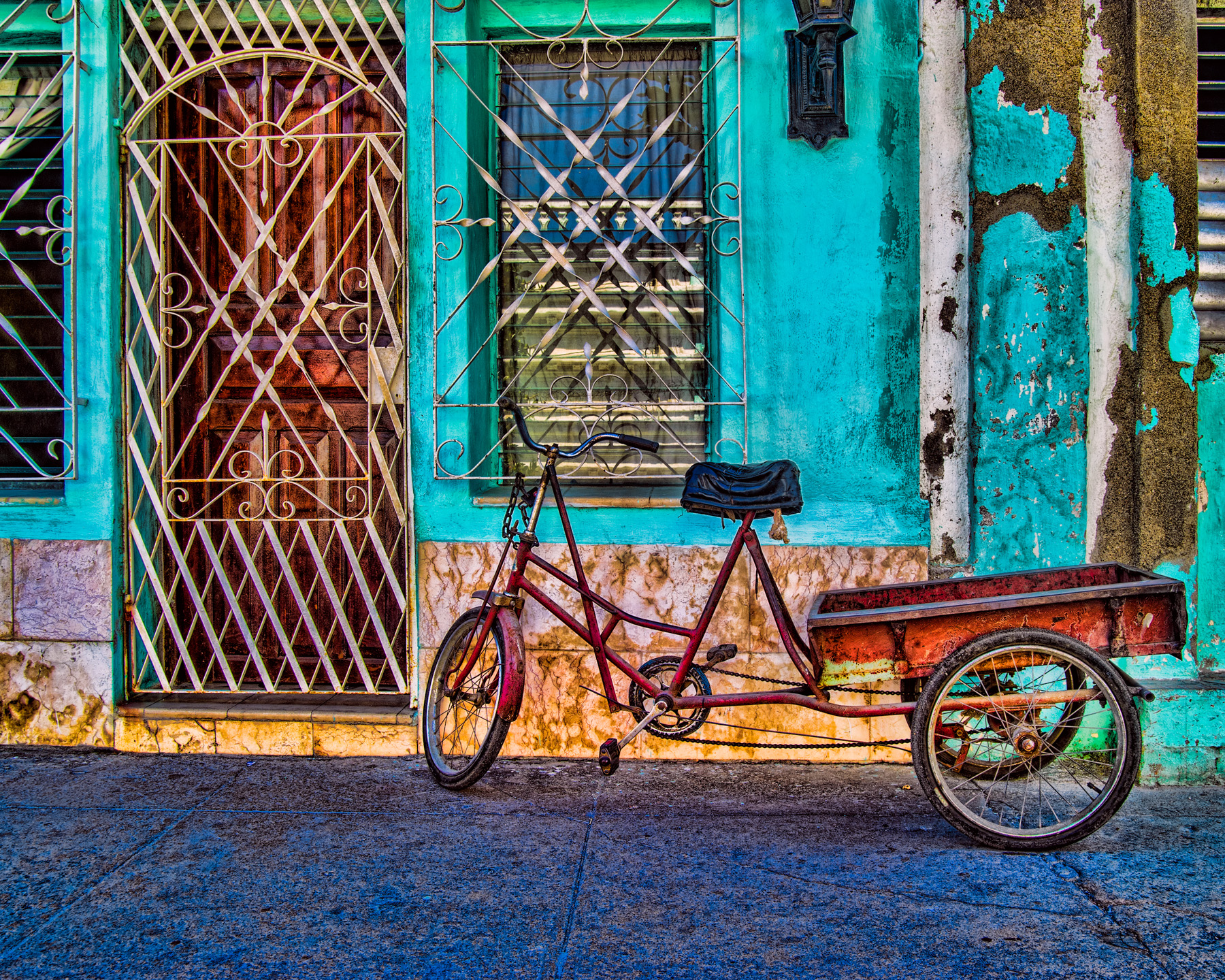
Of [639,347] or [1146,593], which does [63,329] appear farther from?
[1146,593]

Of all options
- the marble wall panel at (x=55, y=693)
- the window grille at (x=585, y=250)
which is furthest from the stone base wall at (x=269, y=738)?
the window grille at (x=585, y=250)

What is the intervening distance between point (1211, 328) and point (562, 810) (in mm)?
3524

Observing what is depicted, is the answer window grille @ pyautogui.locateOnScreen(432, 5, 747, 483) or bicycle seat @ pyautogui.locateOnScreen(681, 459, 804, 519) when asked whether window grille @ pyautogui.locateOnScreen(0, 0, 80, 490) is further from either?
bicycle seat @ pyautogui.locateOnScreen(681, 459, 804, 519)

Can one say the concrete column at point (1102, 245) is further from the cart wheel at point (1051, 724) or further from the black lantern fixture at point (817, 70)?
the black lantern fixture at point (817, 70)

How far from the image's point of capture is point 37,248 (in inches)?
188

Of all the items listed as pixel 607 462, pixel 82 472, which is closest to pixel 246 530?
pixel 82 472

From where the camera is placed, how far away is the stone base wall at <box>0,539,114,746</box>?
4527 mm

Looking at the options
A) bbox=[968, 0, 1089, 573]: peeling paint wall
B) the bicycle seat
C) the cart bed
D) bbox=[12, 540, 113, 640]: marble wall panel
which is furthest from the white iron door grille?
bbox=[968, 0, 1089, 573]: peeling paint wall

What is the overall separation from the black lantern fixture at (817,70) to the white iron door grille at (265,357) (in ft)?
6.00

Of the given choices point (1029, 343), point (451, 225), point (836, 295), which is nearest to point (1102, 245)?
point (1029, 343)

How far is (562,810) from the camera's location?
12.3 feet

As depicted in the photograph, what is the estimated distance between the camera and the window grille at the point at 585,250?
172 inches

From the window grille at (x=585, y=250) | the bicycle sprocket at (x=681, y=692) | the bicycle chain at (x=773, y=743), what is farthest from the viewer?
the window grille at (x=585, y=250)

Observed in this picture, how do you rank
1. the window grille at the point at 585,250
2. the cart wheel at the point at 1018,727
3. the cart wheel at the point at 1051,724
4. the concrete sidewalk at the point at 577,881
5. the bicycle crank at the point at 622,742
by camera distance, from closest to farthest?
1. the concrete sidewalk at the point at 577,881
2. the cart wheel at the point at 1018,727
3. the cart wheel at the point at 1051,724
4. the bicycle crank at the point at 622,742
5. the window grille at the point at 585,250
